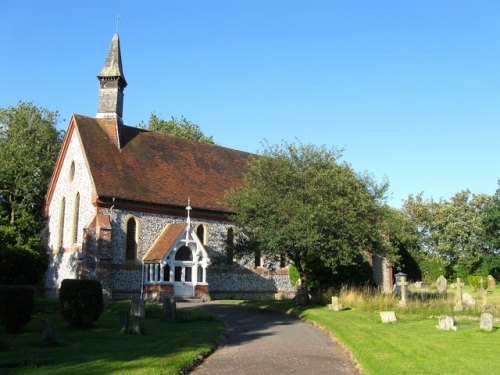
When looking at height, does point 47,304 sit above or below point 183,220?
below

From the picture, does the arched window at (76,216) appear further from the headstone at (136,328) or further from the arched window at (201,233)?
Answer: the headstone at (136,328)

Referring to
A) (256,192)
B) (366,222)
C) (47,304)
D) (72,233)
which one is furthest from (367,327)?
(72,233)

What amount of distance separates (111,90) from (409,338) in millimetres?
29274

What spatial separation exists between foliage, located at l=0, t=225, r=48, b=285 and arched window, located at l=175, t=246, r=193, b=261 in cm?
1013

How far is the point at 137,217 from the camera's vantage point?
32938mm

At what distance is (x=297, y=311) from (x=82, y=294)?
10.2 meters

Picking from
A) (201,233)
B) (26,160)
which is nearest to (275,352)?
(201,233)

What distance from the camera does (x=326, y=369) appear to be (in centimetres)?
1167

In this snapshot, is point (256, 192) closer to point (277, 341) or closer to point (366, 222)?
point (366, 222)

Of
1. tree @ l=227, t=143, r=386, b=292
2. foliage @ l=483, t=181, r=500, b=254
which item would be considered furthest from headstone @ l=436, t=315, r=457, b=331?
foliage @ l=483, t=181, r=500, b=254

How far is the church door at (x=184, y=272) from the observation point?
107 feet

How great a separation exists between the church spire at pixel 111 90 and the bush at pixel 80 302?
69.7ft

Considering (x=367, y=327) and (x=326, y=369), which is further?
(x=367, y=327)

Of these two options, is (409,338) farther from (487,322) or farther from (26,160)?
(26,160)
